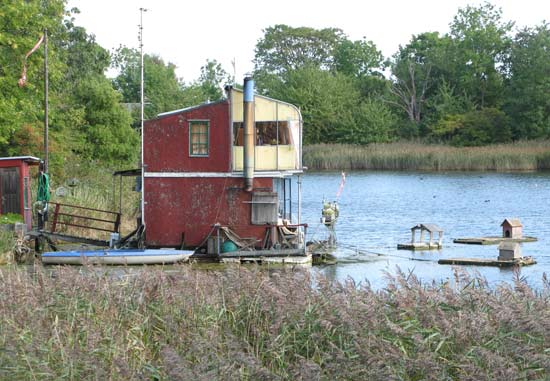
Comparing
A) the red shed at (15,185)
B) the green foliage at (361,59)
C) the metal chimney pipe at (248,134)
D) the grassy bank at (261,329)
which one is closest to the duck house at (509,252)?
the metal chimney pipe at (248,134)

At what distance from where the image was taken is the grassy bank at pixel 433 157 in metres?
78.6

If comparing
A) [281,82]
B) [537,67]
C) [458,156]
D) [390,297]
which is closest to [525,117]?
[537,67]

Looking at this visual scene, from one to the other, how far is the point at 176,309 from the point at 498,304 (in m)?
3.74

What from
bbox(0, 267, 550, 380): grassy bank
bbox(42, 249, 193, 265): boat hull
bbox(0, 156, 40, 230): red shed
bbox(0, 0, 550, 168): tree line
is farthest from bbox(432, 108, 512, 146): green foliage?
bbox(0, 267, 550, 380): grassy bank

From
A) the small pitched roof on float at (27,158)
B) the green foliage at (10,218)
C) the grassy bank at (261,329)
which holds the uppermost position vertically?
the small pitched roof on float at (27,158)

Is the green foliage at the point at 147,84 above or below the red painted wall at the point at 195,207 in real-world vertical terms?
above

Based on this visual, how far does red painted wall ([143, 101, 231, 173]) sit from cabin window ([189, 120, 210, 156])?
0.30 ft

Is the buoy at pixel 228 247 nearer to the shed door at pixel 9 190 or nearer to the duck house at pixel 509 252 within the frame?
the shed door at pixel 9 190

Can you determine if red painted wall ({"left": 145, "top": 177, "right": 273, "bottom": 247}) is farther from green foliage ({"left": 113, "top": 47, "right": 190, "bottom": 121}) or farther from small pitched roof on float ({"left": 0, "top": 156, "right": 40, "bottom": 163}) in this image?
green foliage ({"left": 113, "top": 47, "right": 190, "bottom": 121})

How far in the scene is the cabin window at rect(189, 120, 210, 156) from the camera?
2798cm

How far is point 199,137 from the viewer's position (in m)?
28.1

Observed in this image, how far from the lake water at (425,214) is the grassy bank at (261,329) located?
3.00 m

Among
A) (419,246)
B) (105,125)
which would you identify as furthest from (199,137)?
(105,125)

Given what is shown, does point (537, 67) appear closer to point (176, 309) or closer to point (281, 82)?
point (281, 82)
